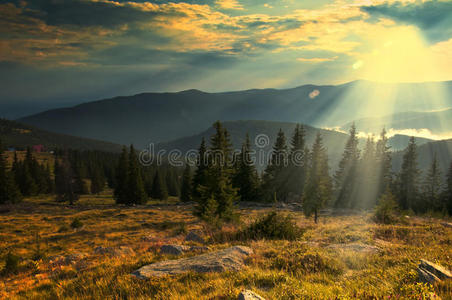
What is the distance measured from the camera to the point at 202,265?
6754 millimetres

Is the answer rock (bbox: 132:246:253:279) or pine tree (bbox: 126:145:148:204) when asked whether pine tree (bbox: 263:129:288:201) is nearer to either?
pine tree (bbox: 126:145:148:204)

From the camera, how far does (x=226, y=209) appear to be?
2662 cm

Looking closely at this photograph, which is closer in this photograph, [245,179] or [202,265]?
[202,265]

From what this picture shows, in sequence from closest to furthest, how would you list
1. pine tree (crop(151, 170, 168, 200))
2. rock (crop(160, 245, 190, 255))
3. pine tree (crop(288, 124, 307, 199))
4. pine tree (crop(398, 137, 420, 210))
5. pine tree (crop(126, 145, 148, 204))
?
rock (crop(160, 245, 190, 255))
pine tree (crop(398, 137, 420, 210))
pine tree (crop(288, 124, 307, 199))
pine tree (crop(126, 145, 148, 204))
pine tree (crop(151, 170, 168, 200))

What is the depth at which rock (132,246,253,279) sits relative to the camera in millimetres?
6492

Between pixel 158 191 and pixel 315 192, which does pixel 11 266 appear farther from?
pixel 158 191

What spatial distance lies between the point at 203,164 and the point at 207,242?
124 feet

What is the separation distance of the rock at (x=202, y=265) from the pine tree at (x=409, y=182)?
58.3 m

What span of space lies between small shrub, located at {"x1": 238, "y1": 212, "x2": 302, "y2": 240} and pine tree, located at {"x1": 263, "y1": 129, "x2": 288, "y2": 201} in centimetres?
4234

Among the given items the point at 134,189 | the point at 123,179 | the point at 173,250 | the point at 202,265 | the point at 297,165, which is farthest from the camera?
the point at 123,179

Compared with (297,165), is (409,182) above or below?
below

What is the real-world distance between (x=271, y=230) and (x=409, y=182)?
5558 centimetres

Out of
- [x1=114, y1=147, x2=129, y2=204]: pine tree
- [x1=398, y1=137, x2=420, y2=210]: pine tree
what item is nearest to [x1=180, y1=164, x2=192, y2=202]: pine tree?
[x1=114, y1=147, x2=129, y2=204]: pine tree

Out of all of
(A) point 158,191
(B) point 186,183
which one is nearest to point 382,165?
(B) point 186,183
